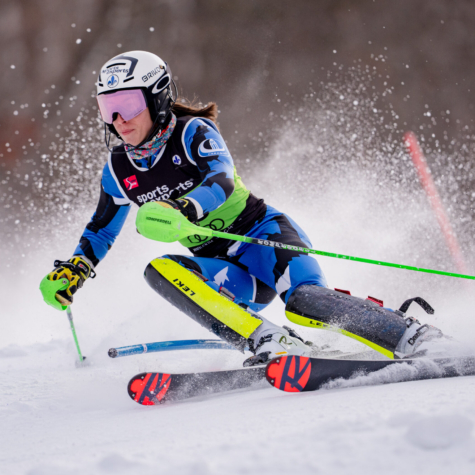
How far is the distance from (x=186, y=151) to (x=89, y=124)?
4929mm

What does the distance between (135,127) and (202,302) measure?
2.31 ft

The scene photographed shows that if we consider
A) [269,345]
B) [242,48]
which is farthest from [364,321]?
[242,48]

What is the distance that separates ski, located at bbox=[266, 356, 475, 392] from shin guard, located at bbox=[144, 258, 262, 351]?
0.31 m

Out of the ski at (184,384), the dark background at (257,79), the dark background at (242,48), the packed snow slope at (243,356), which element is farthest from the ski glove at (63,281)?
the dark background at (242,48)

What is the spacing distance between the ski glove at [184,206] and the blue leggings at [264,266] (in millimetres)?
211

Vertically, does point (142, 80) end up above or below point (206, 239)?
above

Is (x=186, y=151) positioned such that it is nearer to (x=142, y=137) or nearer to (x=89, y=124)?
(x=142, y=137)

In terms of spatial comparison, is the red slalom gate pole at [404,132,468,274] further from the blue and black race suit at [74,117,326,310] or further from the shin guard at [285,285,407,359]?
the shin guard at [285,285,407,359]

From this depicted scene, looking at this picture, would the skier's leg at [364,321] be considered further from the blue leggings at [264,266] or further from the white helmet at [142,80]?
the white helmet at [142,80]

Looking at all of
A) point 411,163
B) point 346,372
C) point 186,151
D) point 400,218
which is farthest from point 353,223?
point 346,372

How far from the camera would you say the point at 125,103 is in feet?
5.66

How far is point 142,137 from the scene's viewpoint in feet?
5.87

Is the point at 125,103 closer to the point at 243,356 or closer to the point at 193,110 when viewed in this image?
the point at 193,110

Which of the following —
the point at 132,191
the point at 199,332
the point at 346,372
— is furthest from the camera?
the point at 199,332
